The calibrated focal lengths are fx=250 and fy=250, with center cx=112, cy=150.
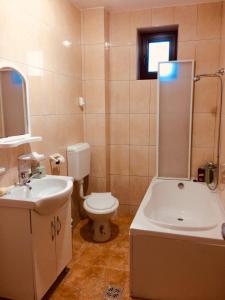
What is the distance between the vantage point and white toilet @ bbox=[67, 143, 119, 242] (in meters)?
2.55

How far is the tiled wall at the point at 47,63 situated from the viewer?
5.90ft

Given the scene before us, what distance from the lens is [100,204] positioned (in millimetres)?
2643

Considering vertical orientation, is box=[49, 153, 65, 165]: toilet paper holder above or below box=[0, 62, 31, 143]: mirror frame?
below

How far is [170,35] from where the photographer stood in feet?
9.89

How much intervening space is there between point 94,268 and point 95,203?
2.13 feet

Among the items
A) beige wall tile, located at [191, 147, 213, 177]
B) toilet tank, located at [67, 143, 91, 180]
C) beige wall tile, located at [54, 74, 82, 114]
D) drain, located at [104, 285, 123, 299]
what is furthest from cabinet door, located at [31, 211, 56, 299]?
beige wall tile, located at [191, 147, 213, 177]

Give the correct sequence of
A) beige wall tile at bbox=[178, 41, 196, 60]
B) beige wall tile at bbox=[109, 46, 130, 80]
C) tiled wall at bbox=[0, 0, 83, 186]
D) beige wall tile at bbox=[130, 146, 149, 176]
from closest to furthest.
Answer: tiled wall at bbox=[0, 0, 83, 186], beige wall tile at bbox=[178, 41, 196, 60], beige wall tile at bbox=[109, 46, 130, 80], beige wall tile at bbox=[130, 146, 149, 176]

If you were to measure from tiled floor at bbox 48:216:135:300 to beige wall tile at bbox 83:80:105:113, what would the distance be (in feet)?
4.73

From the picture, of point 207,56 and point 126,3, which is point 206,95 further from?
point 126,3

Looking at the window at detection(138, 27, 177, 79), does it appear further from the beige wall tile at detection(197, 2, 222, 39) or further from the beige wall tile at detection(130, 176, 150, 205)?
the beige wall tile at detection(130, 176, 150, 205)

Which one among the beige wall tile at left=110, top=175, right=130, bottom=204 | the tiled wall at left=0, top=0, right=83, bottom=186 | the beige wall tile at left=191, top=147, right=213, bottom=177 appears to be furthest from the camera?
the beige wall tile at left=110, top=175, right=130, bottom=204

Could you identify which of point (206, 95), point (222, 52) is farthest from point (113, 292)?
point (222, 52)

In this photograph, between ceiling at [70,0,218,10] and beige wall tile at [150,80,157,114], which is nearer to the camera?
ceiling at [70,0,218,10]

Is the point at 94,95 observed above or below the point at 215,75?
below
